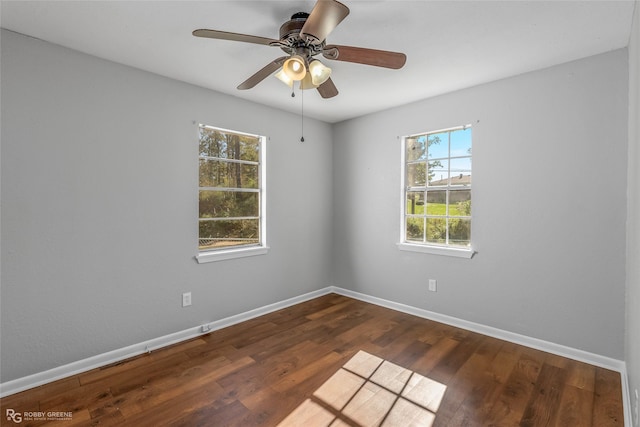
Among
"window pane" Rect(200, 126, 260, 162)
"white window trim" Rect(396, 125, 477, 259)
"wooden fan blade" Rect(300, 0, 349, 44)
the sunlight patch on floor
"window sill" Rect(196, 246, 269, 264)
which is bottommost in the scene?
the sunlight patch on floor

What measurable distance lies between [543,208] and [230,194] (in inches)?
117

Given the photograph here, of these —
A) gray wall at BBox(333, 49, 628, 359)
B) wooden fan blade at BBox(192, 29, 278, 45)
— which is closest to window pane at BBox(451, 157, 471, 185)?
gray wall at BBox(333, 49, 628, 359)

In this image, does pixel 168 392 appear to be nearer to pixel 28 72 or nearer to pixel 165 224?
pixel 165 224

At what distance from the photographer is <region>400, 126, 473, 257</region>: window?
3.15 meters

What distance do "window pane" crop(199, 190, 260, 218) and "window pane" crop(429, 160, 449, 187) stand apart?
2.00 m

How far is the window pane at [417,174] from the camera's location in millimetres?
3492

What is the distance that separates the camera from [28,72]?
210 cm

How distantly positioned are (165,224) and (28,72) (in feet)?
4.60

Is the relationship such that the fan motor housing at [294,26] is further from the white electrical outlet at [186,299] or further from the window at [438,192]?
the white electrical outlet at [186,299]

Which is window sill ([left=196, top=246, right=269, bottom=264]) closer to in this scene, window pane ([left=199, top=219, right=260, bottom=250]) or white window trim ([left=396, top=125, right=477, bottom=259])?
window pane ([left=199, top=219, right=260, bottom=250])

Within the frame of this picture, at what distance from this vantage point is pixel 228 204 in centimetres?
329
